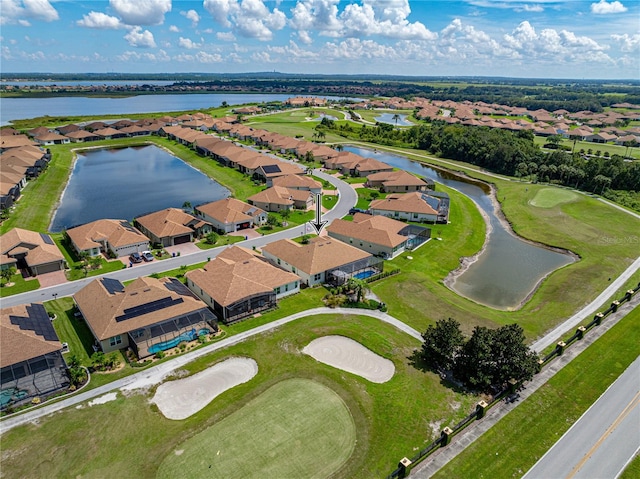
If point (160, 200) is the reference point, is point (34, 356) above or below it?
above

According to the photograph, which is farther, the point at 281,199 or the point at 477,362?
the point at 281,199

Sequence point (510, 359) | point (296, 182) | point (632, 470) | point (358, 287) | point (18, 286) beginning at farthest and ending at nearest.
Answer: point (296, 182)
point (18, 286)
point (358, 287)
point (510, 359)
point (632, 470)

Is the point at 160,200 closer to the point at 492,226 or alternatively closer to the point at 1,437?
the point at 1,437

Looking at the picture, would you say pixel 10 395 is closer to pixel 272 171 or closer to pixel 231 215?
pixel 231 215

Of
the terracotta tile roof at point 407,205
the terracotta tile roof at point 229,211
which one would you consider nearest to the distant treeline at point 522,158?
the terracotta tile roof at point 407,205

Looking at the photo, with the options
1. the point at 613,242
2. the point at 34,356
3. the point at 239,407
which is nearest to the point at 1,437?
the point at 34,356

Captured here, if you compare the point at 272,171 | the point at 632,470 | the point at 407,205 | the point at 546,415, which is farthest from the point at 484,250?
the point at 272,171
